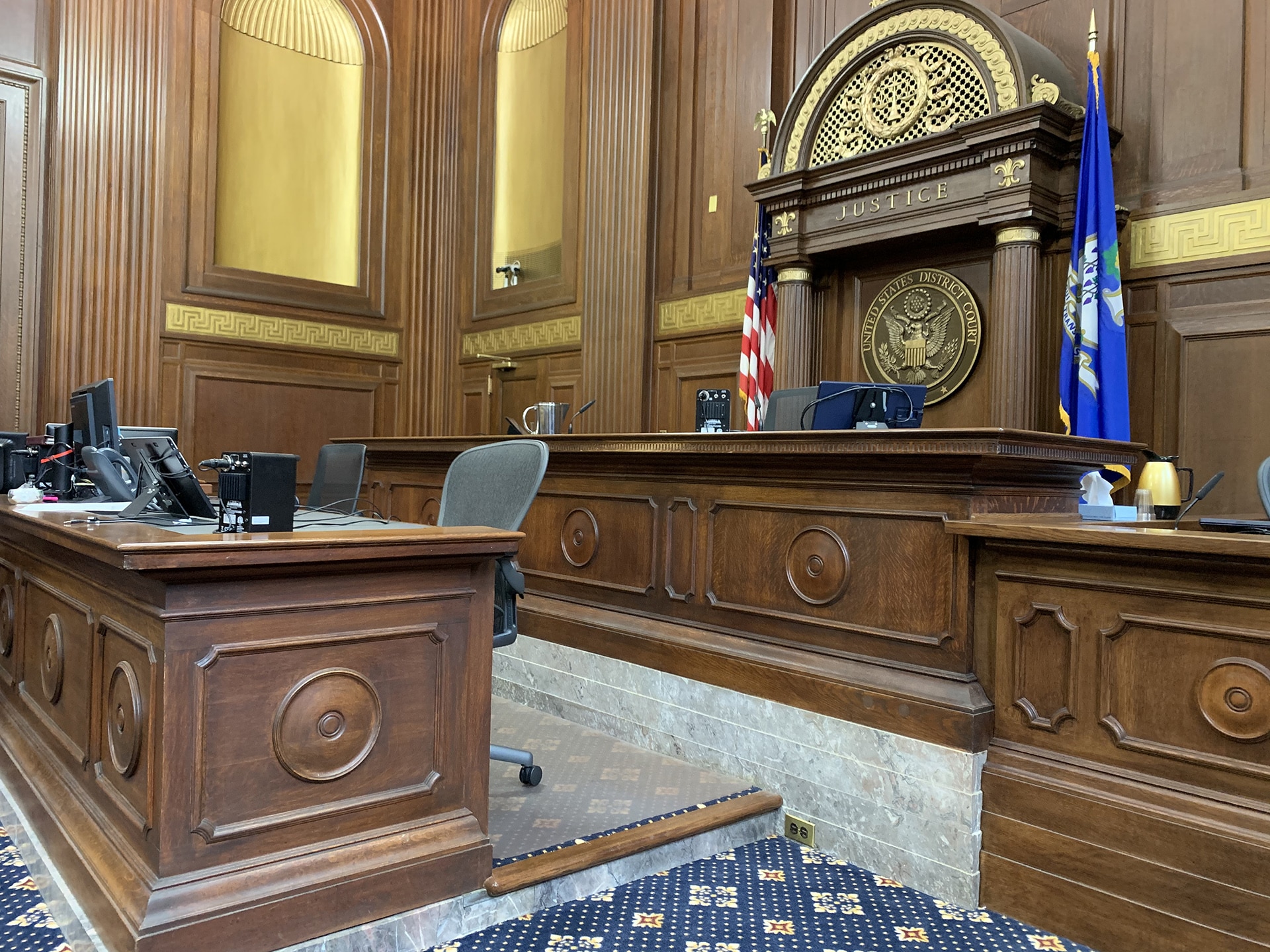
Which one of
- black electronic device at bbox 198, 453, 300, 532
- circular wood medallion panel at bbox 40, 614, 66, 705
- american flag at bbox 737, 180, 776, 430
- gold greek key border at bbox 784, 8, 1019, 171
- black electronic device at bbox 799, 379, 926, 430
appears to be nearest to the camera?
black electronic device at bbox 198, 453, 300, 532

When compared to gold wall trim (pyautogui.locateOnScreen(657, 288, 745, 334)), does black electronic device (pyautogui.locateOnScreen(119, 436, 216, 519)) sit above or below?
below

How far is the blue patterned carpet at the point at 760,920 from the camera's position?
1922 mm

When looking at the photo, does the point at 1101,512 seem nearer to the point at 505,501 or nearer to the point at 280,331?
the point at 505,501

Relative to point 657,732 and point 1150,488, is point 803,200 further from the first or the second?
point 657,732

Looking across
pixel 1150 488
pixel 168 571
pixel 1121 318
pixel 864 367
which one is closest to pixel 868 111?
pixel 864 367

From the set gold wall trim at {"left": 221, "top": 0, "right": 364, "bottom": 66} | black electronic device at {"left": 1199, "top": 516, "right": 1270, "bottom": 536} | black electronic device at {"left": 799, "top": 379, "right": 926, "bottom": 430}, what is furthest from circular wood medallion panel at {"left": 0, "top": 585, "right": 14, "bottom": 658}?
gold wall trim at {"left": 221, "top": 0, "right": 364, "bottom": 66}

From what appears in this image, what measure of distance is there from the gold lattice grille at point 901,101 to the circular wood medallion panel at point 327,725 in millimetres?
3355

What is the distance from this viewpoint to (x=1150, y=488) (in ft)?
9.16

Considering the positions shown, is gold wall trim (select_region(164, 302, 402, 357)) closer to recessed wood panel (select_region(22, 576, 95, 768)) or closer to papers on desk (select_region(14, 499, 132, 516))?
papers on desk (select_region(14, 499, 132, 516))

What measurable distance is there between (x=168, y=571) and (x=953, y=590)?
1692mm

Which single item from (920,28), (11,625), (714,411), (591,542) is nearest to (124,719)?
(11,625)

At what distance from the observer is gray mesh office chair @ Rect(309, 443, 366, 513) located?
3.71 m

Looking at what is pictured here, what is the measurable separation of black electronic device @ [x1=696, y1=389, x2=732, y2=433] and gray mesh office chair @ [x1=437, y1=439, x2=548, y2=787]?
36.4 inches

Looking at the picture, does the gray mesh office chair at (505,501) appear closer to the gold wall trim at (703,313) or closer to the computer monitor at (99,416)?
the computer monitor at (99,416)
